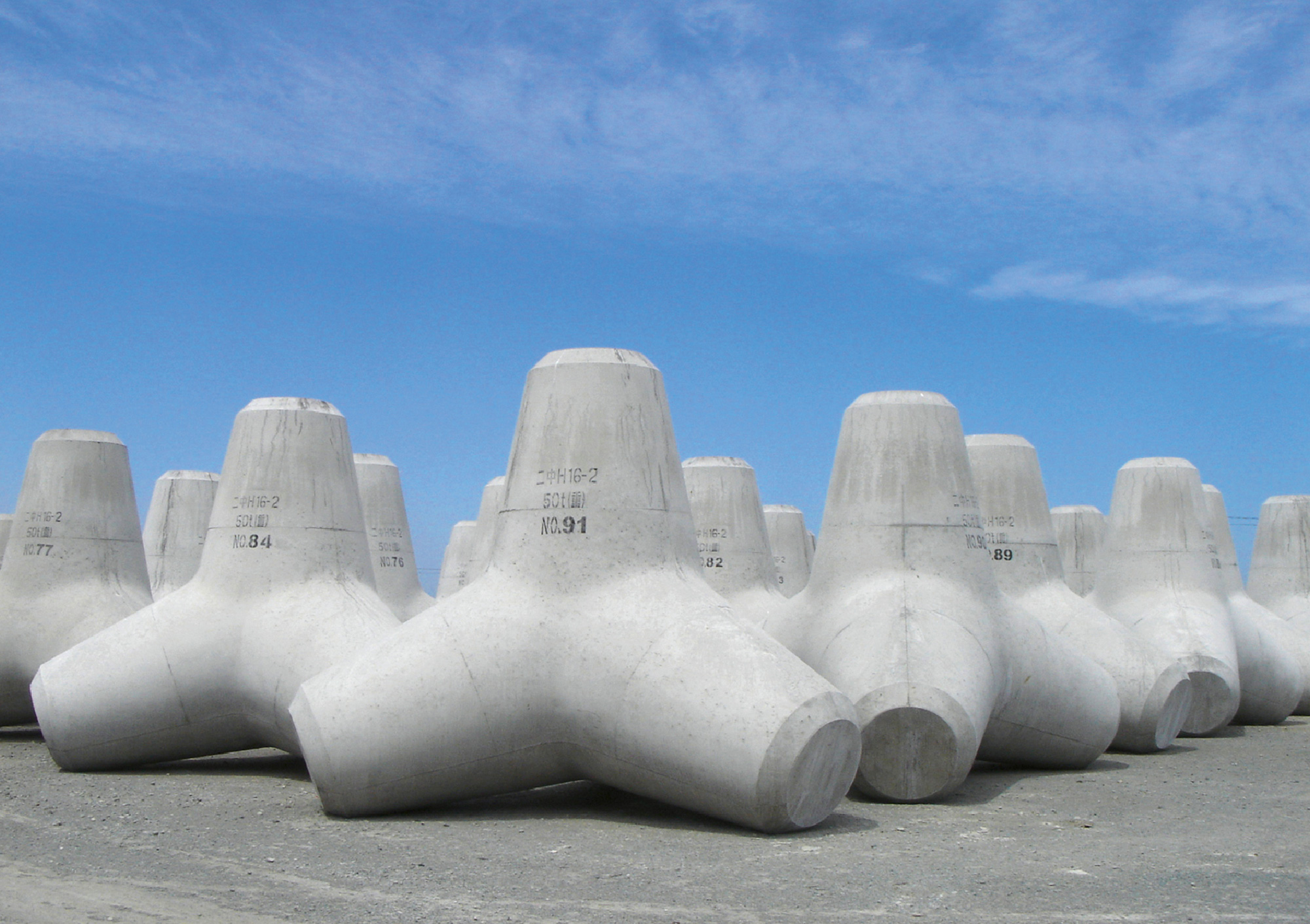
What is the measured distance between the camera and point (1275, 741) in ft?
47.4

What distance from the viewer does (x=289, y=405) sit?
1158 cm

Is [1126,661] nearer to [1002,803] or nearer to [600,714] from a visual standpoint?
[1002,803]

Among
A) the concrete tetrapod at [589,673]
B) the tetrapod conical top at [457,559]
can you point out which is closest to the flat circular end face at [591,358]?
the concrete tetrapod at [589,673]

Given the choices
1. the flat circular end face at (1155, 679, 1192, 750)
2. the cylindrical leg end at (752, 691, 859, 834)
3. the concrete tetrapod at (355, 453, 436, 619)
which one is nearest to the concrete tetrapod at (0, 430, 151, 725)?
Answer: the concrete tetrapod at (355, 453, 436, 619)

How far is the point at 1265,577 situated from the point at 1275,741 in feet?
22.8

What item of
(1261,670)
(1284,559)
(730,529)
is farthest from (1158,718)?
(1284,559)

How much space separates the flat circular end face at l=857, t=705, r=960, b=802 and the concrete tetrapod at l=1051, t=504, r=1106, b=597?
12176 millimetres

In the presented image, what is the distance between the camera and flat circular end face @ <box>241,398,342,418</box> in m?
11.6

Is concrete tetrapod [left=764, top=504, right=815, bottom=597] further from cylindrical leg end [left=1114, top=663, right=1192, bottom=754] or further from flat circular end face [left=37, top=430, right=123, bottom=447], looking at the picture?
flat circular end face [left=37, top=430, right=123, bottom=447]

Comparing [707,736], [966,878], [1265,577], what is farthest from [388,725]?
[1265,577]

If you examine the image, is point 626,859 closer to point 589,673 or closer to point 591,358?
point 589,673

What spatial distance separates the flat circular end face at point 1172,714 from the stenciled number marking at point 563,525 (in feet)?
22.5

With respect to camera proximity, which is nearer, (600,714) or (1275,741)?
(600,714)

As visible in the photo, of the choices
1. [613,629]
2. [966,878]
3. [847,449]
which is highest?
[847,449]
